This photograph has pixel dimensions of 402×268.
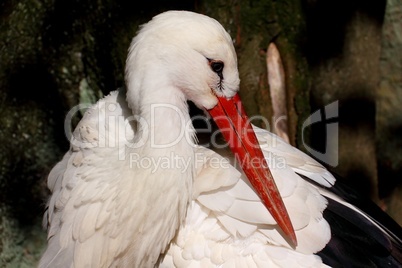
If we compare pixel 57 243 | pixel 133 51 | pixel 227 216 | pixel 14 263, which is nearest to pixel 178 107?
pixel 133 51

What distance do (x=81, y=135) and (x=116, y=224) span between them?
1.51 ft

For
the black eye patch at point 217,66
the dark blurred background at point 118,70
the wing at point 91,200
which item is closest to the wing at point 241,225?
the wing at point 91,200

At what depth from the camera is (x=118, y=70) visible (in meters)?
3.52

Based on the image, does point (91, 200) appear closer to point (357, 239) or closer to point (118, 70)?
point (357, 239)

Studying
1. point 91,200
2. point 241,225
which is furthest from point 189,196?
point 91,200

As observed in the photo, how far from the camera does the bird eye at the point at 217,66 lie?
2493mm

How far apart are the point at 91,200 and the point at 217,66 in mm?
623

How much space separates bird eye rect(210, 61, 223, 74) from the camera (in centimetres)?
249

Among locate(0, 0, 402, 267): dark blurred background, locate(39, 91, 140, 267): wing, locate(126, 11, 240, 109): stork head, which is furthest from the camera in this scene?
locate(0, 0, 402, 267): dark blurred background

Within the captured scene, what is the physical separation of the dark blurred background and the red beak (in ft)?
2.92

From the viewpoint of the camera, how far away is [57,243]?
2664 mm

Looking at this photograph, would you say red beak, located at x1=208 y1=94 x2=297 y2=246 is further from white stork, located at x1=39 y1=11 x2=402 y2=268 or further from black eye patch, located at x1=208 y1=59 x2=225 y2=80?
black eye patch, located at x1=208 y1=59 x2=225 y2=80

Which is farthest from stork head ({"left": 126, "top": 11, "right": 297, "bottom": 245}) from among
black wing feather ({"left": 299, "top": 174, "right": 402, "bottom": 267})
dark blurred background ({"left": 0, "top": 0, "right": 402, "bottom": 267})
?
dark blurred background ({"left": 0, "top": 0, "right": 402, "bottom": 267})

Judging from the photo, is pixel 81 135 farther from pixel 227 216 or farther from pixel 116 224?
pixel 227 216
